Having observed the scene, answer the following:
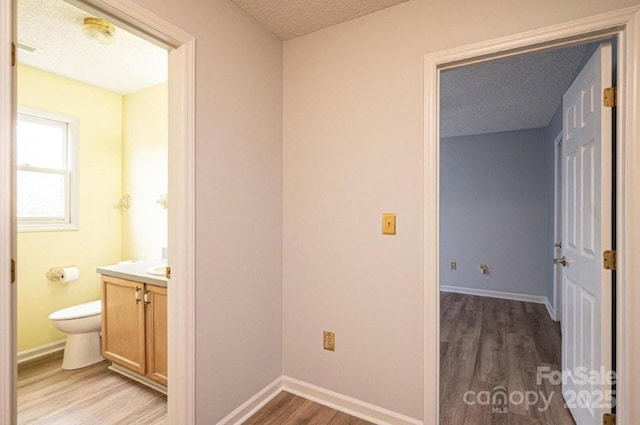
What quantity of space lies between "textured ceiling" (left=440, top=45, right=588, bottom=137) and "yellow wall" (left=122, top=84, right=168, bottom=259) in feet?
8.79

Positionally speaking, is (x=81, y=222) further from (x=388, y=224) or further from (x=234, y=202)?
(x=388, y=224)

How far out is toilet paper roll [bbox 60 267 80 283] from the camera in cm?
292

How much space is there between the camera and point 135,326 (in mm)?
2256

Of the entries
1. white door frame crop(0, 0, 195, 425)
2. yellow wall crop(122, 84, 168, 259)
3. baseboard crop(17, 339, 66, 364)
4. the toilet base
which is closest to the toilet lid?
the toilet base

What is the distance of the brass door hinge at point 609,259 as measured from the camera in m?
1.47

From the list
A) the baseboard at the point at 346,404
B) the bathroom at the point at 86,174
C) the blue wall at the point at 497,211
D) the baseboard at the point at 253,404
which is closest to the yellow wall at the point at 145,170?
the bathroom at the point at 86,174

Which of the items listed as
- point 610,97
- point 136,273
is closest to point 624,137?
point 610,97

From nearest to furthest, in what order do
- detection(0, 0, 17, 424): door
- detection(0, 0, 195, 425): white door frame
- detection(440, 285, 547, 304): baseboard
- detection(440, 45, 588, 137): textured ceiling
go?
detection(0, 0, 17, 424): door < detection(0, 0, 195, 425): white door frame < detection(440, 45, 588, 137): textured ceiling < detection(440, 285, 547, 304): baseboard

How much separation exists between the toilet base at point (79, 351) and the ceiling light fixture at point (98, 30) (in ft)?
7.60

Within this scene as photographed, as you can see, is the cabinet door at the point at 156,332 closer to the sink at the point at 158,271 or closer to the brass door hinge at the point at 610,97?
the sink at the point at 158,271

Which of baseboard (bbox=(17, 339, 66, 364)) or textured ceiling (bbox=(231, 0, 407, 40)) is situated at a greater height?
textured ceiling (bbox=(231, 0, 407, 40))

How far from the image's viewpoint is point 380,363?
6.33 feet

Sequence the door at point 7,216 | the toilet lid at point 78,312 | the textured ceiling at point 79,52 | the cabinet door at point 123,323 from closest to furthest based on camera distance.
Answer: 1. the door at point 7,216
2. the textured ceiling at point 79,52
3. the cabinet door at point 123,323
4. the toilet lid at point 78,312

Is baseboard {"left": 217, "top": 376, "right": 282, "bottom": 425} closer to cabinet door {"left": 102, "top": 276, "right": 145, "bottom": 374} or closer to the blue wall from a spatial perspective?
cabinet door {"left": 102, "top": 276, "right": 145, "bottom": 374}
